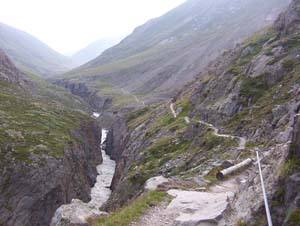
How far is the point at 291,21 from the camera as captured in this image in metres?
86.4

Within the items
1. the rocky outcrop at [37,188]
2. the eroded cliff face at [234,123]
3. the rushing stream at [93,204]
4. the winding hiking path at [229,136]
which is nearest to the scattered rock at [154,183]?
the eroded cliff face at [234,123]

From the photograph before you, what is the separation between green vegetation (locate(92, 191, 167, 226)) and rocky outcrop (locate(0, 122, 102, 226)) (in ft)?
106

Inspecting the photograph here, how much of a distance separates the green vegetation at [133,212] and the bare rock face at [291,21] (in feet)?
207

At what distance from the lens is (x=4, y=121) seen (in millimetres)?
80500

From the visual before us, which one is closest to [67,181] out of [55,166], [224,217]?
[55,166]

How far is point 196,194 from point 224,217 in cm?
873

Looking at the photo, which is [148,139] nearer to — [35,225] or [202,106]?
[202,106]

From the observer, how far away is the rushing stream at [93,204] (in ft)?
84.6

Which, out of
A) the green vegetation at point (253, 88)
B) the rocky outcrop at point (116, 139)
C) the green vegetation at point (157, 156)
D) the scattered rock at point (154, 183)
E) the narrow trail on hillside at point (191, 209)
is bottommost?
the rocky outcrop at point (116, 139)

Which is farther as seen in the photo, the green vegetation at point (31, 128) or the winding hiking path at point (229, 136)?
the green vegetation at point (31, 128)

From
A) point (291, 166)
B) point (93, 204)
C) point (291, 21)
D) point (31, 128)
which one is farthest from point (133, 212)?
point (291, 21)

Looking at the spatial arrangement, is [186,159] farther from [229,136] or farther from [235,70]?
[235,70]

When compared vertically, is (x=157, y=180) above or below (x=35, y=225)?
above

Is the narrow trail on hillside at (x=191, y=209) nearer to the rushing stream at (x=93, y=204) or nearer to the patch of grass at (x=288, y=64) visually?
the rushing stream at (x=93, y=204)
